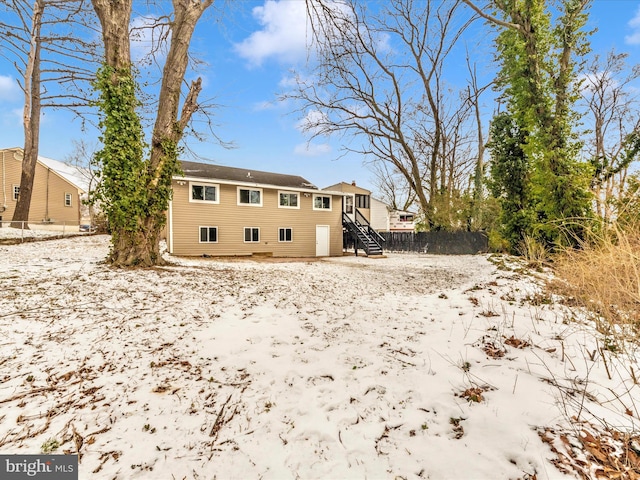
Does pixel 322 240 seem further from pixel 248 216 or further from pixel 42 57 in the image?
pixel 42 57

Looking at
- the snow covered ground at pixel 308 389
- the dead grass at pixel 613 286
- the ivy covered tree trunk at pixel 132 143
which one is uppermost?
the ivy covered tree trunk at pixel 132 143

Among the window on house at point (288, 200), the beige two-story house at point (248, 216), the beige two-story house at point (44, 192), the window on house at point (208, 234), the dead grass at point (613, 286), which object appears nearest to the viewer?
the dead grass at point (613, 286)

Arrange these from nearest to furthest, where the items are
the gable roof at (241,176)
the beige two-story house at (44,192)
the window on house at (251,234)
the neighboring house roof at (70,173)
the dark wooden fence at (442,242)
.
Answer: the window on house at (251,234), the gable roof at (241,176), the dark wooden fence at (442,242), the beige two-story house at (44,192), the neighboring house roof at (70,173)

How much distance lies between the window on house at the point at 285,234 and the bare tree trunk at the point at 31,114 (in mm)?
11788

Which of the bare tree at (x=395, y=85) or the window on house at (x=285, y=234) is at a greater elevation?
the bare tree at (x=395, y=85)

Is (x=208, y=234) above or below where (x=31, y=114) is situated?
below

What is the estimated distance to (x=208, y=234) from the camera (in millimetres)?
14812

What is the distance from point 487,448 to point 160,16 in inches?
443

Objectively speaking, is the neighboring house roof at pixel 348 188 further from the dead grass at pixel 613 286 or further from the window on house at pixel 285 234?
the dead grass at pixel 613 286

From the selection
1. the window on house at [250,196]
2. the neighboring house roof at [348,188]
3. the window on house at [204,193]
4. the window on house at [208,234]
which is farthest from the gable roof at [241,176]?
the neighboring house roof at [348,188]

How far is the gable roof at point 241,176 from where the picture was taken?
16062 millimetres

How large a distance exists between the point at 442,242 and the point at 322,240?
8.33m

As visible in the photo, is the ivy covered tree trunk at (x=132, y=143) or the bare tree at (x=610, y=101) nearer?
the ivy covered tree trunk at (x=132, y=143)

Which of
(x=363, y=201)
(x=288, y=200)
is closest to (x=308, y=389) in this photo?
(x=288, y=200)
